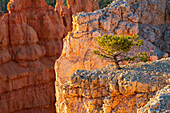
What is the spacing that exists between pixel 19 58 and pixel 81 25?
58.9 feet

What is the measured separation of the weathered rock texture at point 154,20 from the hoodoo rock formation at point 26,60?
1682cm

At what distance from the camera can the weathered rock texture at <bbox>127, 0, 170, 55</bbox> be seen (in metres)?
21.3

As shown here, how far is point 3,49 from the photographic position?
3294cm

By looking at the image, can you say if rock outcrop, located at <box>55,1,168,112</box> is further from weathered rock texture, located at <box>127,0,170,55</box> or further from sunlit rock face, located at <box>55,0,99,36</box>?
sunlit rock face, located at <box>55,0,99,36</box>

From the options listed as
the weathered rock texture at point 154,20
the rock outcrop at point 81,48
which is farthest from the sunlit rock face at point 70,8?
the rock outcrop at point 81,48

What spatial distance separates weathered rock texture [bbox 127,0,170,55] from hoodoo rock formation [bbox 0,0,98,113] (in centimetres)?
1682

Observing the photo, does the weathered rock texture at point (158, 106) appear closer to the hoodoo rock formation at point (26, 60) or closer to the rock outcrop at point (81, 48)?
the rock outcrop at point (81, 48)

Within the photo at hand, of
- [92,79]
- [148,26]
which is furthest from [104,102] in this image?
[148,26]

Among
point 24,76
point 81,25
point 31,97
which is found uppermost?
point 81,25

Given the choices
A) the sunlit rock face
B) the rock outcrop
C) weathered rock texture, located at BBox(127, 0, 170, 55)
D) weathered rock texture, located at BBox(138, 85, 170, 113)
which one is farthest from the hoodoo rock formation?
weathered rock texture, located at BBox(138, 85, 170, 113)

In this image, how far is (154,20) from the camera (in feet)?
73.1

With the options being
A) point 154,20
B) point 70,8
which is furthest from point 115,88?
point 70,8

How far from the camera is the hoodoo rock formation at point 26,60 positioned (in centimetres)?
3222

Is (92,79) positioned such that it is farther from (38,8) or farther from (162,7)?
(38,8)
